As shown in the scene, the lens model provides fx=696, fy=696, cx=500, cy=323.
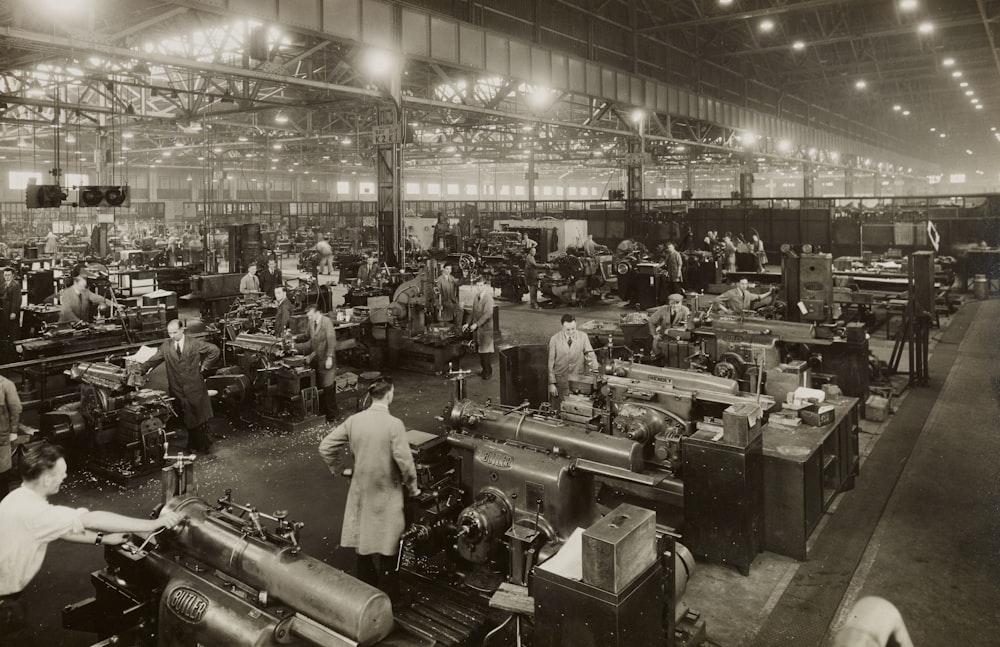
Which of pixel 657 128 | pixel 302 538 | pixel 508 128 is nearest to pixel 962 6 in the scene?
pixel 657 128

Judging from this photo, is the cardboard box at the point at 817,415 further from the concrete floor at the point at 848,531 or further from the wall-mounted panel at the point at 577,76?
the wall-mounted panel at the point at 577,76

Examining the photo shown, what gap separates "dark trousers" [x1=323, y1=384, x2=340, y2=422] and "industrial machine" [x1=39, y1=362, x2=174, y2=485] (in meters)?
2.04

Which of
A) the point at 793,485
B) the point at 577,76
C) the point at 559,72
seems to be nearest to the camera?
the point at 793,485

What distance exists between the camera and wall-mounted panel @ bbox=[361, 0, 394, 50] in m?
14.7

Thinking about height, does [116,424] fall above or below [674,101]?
below

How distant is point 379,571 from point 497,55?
1590 cm

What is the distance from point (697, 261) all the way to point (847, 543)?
1437cm

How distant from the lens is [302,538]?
5.80m

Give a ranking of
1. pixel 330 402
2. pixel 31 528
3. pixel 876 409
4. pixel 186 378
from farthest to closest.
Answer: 1. pixel 330 402
2. pixel 876 409
3. pixel 186 378
4. pixel 31 528

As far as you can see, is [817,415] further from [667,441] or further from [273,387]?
[273,387]

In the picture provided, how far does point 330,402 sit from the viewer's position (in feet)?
30.0

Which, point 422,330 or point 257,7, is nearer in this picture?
point 422,330

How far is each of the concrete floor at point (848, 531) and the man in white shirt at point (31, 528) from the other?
1.05 metres

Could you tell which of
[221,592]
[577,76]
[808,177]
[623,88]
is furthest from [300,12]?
[808,177]
